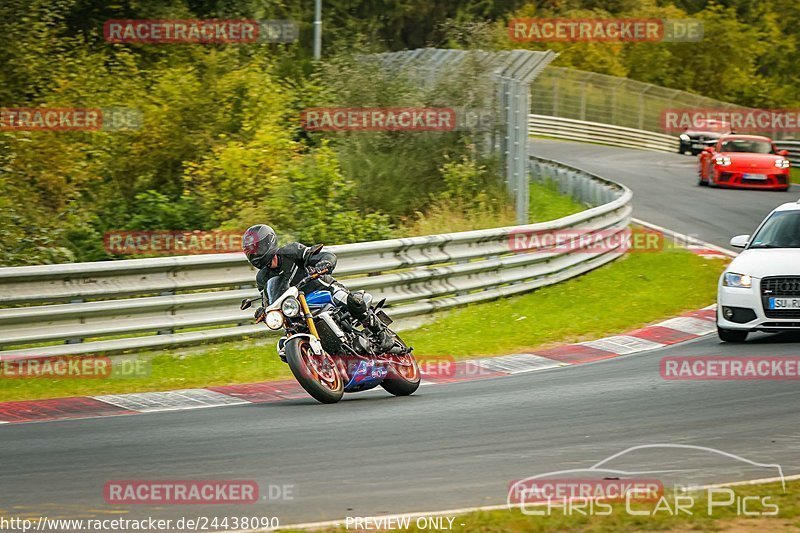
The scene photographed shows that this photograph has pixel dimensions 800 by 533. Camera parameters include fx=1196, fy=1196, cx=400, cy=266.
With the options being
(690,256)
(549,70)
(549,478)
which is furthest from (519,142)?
(549,70)

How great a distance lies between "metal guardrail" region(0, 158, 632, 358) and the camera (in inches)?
471

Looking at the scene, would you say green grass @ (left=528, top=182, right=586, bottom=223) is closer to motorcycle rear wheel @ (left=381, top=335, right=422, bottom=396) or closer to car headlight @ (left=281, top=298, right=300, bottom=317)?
motorcycle rear wheel @ (left=381, top=335, right=422, bottom=396)

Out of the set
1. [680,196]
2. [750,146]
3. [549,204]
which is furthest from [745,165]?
[549,204]

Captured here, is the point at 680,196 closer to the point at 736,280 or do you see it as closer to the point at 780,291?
the point at 736,280

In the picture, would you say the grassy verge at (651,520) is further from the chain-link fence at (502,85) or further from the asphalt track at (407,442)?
the chain-link fence at (502,85)

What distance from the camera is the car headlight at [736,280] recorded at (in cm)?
1350

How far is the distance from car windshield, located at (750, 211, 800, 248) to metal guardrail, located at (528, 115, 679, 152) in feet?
117

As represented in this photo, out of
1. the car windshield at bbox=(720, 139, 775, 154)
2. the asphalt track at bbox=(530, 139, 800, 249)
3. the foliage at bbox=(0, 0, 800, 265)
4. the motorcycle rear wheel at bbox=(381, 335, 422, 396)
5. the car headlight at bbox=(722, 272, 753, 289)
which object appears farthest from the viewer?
the car windshield at bbox=(720, 139, 775, 154)

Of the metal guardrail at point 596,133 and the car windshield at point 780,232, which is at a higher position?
the car windshield at point 780,232

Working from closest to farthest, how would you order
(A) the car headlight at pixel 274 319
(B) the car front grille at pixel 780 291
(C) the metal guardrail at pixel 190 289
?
1. (A) the car headlight at pixel 274 319
2. (C) the metal guardrail at pixel 190 289
3. (B) the car front grille at pixel 780 291

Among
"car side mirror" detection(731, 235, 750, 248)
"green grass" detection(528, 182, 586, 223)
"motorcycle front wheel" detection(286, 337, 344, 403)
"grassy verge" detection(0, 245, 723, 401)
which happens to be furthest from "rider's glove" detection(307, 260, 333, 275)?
"green grass" detection(528, 182, 586, 223)

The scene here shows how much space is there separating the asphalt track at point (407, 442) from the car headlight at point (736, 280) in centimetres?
222

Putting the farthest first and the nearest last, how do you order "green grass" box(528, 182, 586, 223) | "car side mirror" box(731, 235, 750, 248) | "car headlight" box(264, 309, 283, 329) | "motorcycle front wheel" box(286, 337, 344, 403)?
"green grass" box(528, 182, 586, 223) → "car side mirror" box(731, 235, 750, 248) → "motorcycle front wheel" box(286, 337, 344, 403) → "car headlight" box(264, 309, 283, 329)

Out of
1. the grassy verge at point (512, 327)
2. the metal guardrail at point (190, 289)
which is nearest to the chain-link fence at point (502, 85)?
the grassy verge at point (512, 327)
